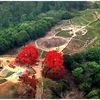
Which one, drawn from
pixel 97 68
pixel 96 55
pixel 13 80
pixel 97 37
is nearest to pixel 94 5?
pixel 97 37

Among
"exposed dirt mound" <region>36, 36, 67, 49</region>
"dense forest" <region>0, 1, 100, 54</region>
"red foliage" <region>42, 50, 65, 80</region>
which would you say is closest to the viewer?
"red foliage" <region>42, 50, 65, 80</region>

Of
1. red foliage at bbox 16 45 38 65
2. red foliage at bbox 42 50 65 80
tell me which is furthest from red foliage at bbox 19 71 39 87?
red foliage at bbox 16 45 38 65

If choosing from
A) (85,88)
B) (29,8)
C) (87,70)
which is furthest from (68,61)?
(29,8)

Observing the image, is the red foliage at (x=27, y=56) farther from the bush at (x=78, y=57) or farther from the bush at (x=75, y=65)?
the bush at (x=75, y=65)

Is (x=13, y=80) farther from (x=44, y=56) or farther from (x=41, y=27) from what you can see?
(x=41, y=27)

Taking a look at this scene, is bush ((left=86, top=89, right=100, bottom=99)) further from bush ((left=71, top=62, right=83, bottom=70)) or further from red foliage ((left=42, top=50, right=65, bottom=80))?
red foliage ((left=42, top=50, right=65, bottom=80))

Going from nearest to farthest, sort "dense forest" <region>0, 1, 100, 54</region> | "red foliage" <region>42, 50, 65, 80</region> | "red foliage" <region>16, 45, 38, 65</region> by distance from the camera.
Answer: "red foliage" <region>42, 50, 65, 80</region>
"red foliage" <region>16, 45, 38, 65</region>
"dense forest" <region>0, 1, 100, 54</region>

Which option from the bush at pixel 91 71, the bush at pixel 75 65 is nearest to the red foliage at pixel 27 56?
the bush at pixel 75 65
